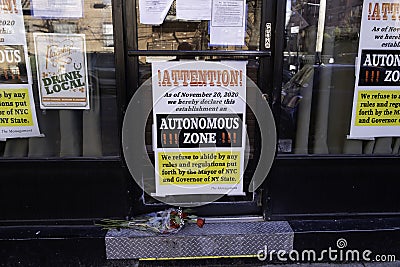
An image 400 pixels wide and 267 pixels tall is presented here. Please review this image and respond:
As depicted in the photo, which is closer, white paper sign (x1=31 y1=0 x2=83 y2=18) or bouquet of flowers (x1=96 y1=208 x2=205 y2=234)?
white paper sign (x1=31 y1=0 x2=83 y2=18)

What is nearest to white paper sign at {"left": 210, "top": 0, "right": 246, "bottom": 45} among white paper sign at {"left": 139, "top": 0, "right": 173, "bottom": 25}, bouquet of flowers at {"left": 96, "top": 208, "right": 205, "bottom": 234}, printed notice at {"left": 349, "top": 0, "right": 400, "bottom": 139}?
white paper sign at {"left": 139, "top": 0, "right": 173, "bottom": 25}

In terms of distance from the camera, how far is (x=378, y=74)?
2729 millimetres

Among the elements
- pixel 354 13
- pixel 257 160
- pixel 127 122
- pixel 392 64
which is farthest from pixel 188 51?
pixel 392 64

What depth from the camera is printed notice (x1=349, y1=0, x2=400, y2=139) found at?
262cm

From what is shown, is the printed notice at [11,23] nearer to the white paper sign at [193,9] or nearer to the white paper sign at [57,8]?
the white paper sign at [57,8]

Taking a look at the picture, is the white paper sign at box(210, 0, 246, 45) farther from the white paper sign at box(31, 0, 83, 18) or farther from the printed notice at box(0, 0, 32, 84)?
the printed notice at box(0, 0, 32, 84)

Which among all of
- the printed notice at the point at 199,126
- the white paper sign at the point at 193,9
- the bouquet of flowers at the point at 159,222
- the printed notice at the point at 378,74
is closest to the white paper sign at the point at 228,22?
the white paper sign at the point at 193,9

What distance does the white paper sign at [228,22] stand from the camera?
8.29 ft

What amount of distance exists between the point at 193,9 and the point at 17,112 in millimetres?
1562

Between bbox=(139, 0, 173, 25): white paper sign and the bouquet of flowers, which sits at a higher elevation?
bbox=(139, 0, 173, 25): white paper sign

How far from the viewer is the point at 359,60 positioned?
2.71 metres

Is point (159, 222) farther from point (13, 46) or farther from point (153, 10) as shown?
point (13, 46)

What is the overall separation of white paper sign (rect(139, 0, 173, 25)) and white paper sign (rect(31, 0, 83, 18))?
1.49ft

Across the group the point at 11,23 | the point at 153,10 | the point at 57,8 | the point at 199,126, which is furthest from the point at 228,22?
the point at 11,23
